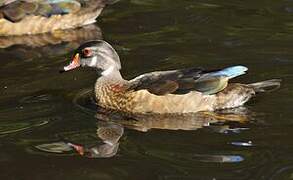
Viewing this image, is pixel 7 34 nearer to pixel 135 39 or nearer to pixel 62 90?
pixel 135 39

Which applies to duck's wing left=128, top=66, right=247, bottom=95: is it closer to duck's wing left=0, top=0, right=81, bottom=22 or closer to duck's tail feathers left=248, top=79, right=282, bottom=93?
duck's tail feathers left=248, top=79, right=282, bottom=93

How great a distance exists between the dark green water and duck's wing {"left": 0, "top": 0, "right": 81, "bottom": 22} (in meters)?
0.56

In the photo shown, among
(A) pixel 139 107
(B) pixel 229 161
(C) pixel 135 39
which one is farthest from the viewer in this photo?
(C) pixel 135 39

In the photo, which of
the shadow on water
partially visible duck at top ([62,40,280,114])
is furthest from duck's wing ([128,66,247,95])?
the shadow on water

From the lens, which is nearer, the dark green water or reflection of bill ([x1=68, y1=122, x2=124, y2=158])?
the dark green water

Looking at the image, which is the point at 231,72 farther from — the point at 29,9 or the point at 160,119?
the point at 29,9

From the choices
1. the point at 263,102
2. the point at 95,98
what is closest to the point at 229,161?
the point at 263,102

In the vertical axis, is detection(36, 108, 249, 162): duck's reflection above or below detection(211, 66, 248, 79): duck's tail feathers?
below

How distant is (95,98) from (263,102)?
2207 millimetres

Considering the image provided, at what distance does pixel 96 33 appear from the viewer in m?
15.5

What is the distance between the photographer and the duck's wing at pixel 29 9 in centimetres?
1581

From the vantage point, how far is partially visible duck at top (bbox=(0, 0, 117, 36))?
15719 millimetres

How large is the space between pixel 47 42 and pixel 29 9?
105 centimetres

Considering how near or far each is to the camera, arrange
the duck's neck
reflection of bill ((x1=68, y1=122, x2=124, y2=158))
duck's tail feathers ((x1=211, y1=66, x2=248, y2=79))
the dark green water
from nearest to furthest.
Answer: the dark green water, reflection of bill ((x1=68, y1=122, x2=124, y2=158)), duck's tail feathers ((x1=211, y1=66, x2=248, y2=79)), the duck's neck
